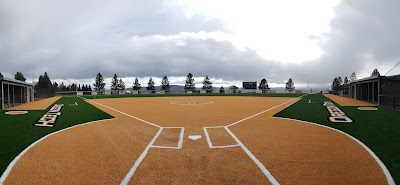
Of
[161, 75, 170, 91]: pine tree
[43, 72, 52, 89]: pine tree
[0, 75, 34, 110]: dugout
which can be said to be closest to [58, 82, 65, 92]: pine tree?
[43, 72, 52, 89]: pine tree

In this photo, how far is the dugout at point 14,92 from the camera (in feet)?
87.8

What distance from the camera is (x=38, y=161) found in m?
7.66

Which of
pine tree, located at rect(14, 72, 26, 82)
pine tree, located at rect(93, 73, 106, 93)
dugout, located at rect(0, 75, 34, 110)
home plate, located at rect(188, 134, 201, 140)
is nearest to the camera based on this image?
home plate, located at rect(188, 134, 201, 140)

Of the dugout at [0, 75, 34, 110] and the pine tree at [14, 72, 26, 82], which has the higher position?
the pine tree at [14, 72, 26, 82]

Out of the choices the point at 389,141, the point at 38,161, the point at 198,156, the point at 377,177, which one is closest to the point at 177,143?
the point at 198,156

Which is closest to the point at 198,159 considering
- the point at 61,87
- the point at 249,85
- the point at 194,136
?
the point at 194,136

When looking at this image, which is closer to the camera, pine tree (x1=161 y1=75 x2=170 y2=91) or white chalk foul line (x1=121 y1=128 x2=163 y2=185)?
white chalk foul line (x1=121 y1=128 x2=163 y2=185)

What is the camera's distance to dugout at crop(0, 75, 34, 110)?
26.8m

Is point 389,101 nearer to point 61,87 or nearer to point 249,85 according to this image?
point 249,85

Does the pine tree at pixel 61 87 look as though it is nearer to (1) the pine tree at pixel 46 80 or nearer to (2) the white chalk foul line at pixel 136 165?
(1) the pine tree at pixel 46 80

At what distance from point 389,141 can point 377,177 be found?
4613 millimetres

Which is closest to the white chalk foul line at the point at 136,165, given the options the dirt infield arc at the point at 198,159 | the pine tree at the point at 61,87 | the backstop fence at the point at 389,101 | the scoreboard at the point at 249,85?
the dirt infield arc at the point at 198,159

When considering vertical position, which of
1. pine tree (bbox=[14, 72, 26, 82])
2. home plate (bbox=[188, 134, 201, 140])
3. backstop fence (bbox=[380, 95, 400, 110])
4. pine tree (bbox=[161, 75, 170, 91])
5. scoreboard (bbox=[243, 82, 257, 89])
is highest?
pine tree (bbox=[14, 72, 26, 82])

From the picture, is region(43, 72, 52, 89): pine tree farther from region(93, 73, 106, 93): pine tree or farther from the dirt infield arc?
the dirt infield arc
